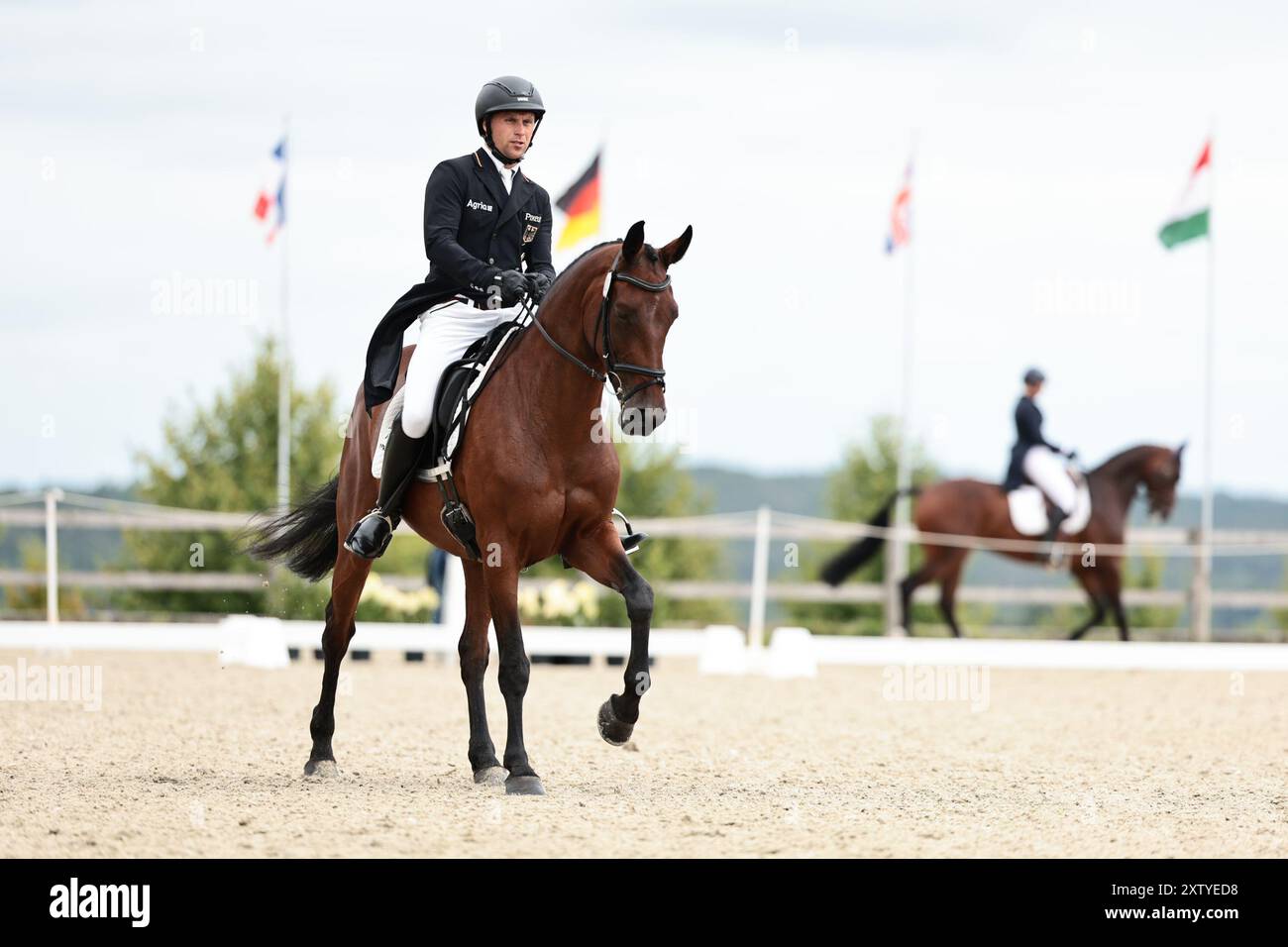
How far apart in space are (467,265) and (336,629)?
1788 mm

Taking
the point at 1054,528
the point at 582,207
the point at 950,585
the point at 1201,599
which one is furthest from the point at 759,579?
the point at 1201,599

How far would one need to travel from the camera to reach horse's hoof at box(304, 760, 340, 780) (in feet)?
22.6

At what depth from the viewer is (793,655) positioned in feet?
45.0

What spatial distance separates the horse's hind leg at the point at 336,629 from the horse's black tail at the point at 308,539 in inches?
22.7

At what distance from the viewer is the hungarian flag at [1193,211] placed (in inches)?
732

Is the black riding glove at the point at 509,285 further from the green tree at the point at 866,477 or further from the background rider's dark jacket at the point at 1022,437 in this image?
the green tree at the point at 866,477

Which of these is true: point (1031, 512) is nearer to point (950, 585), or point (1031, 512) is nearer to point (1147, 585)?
point (950, 585)

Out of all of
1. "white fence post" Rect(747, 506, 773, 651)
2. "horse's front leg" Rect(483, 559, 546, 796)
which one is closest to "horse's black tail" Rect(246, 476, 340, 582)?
"horse's front leg" Rect(483, 559, 546, 796)

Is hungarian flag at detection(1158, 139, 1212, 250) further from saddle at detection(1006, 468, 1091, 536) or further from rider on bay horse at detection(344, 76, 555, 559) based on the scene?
rider on bay horse at detection(344, 76, 555, 559)

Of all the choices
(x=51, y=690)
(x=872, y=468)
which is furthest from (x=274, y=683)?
(x=872, y=468)

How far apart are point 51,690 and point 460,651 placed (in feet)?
17.0

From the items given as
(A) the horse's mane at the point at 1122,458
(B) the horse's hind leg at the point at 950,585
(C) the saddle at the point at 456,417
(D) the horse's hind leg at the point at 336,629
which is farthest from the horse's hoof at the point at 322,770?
(A) the horse's mane at the point at 1122,458

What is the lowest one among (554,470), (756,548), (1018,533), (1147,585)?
(1147,585)
